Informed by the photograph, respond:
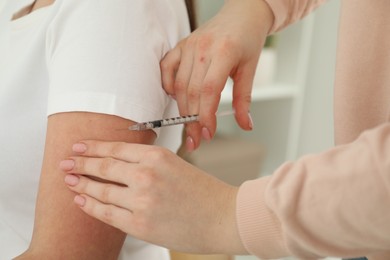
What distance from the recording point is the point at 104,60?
0.83 m

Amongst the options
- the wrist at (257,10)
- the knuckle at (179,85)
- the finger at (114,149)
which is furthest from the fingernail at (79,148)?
the wrist at (257,10)

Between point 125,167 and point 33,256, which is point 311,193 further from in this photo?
point 33,256

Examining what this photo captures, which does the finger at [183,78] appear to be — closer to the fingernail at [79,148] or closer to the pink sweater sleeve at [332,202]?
the fingernail at [79,148]

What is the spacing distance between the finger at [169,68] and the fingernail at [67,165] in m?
0.23

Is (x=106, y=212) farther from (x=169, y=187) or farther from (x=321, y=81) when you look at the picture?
(x=321, y=81)

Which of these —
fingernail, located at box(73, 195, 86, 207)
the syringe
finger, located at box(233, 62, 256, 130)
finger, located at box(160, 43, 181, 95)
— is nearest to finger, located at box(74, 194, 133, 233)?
fingernail, located at box(73, 195, 86, 207)

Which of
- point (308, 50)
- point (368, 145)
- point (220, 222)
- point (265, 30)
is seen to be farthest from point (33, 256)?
point (308, 50)

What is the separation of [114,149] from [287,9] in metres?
0.60

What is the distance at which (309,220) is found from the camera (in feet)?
2.06

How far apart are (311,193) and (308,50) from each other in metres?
2.38

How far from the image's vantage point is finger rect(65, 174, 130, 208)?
761 mm

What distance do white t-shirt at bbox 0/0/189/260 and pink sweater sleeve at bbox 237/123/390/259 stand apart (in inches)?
11.8

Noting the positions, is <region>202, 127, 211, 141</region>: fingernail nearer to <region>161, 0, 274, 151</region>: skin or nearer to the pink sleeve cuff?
<region>161, 0, 274, 151</region>: skin

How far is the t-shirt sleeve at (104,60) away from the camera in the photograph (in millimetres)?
817
